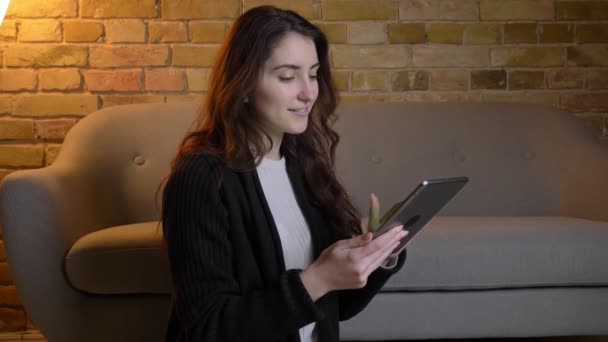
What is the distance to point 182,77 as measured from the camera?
297cm

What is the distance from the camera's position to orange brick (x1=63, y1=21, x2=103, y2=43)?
2.94m

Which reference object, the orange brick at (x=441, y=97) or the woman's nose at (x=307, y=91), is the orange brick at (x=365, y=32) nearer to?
the orange brick at (x=441, y=97)

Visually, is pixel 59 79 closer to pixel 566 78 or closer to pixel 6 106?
pixel 6 106

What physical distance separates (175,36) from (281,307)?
1974 mm

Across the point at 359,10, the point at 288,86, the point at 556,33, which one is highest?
the point at 359,10

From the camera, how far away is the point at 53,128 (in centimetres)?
296

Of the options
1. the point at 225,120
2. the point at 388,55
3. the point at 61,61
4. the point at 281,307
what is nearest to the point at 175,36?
the point at 61,61

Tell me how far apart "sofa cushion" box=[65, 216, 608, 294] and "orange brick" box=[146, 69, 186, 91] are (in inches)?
41.5

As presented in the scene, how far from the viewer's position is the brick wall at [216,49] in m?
2.94

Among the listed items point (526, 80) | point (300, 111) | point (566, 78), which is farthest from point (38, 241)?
point (566, 78)

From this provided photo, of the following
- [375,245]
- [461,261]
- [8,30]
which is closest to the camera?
[375,245]

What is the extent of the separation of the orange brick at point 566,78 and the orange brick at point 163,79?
4.65 ft

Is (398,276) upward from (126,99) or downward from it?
downward

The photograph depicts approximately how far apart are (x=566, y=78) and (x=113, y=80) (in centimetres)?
174
